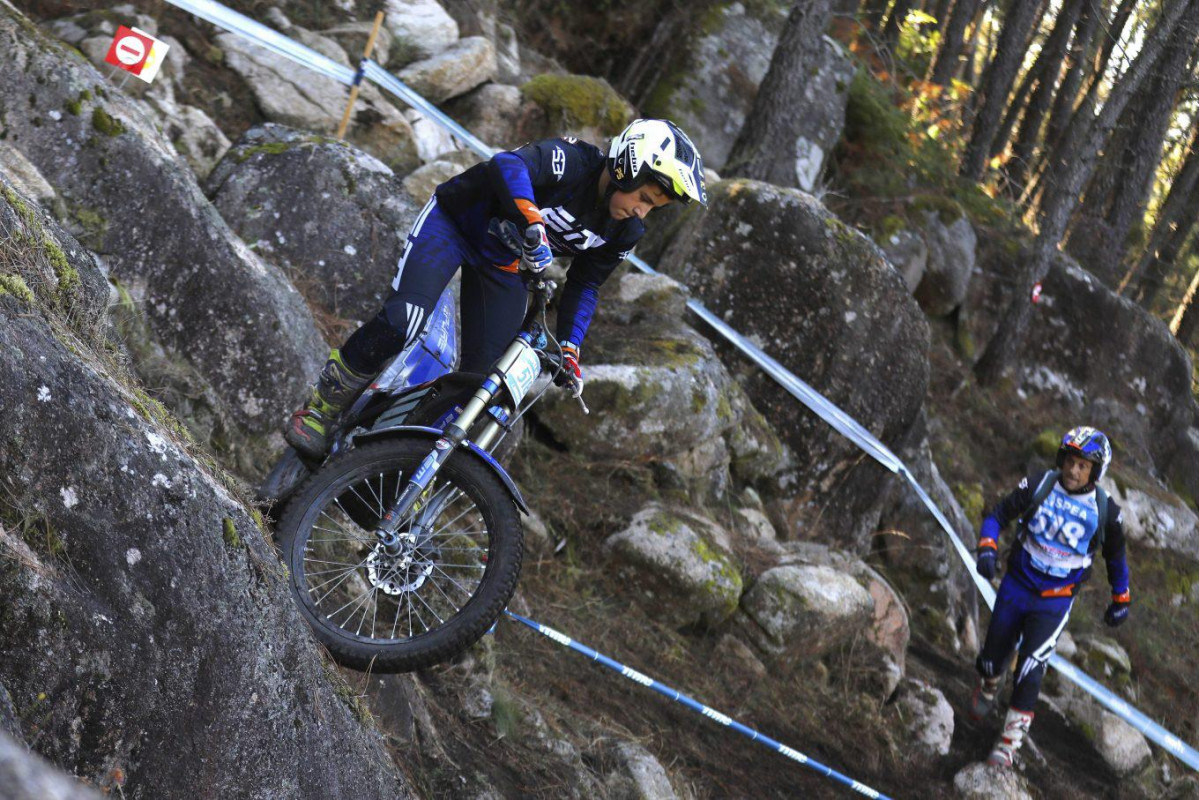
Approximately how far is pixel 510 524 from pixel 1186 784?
7.57 m

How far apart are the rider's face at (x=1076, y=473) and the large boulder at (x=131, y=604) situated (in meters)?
6.45

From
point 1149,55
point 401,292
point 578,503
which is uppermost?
point 1149,55

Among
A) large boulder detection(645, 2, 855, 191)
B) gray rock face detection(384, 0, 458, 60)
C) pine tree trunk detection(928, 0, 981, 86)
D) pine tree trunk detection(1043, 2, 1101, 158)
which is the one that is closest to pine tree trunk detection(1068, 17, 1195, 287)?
pine tree trunk detection(1043, 2, 1101, 158)

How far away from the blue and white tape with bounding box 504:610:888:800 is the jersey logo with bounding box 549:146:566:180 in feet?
8.71

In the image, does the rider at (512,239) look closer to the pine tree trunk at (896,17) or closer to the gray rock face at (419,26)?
the gray rock face at (419,26)

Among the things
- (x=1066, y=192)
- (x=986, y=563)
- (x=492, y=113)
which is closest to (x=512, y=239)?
(x=986, y=563)

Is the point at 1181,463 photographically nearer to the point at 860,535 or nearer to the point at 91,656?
the point at 860,535

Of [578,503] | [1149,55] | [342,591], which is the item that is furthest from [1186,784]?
[1149,55]

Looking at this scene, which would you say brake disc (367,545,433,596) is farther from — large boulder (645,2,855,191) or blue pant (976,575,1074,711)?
large boulder (645,2,855,191)

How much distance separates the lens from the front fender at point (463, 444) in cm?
418

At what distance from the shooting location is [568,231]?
192 inches

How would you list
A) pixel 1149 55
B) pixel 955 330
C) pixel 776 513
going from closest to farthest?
pixel 776 513 → pixel 1149 55 → pixel 955 330

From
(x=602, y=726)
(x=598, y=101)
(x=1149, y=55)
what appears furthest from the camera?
(x=1149, y=55)

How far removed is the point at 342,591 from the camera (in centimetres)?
504
